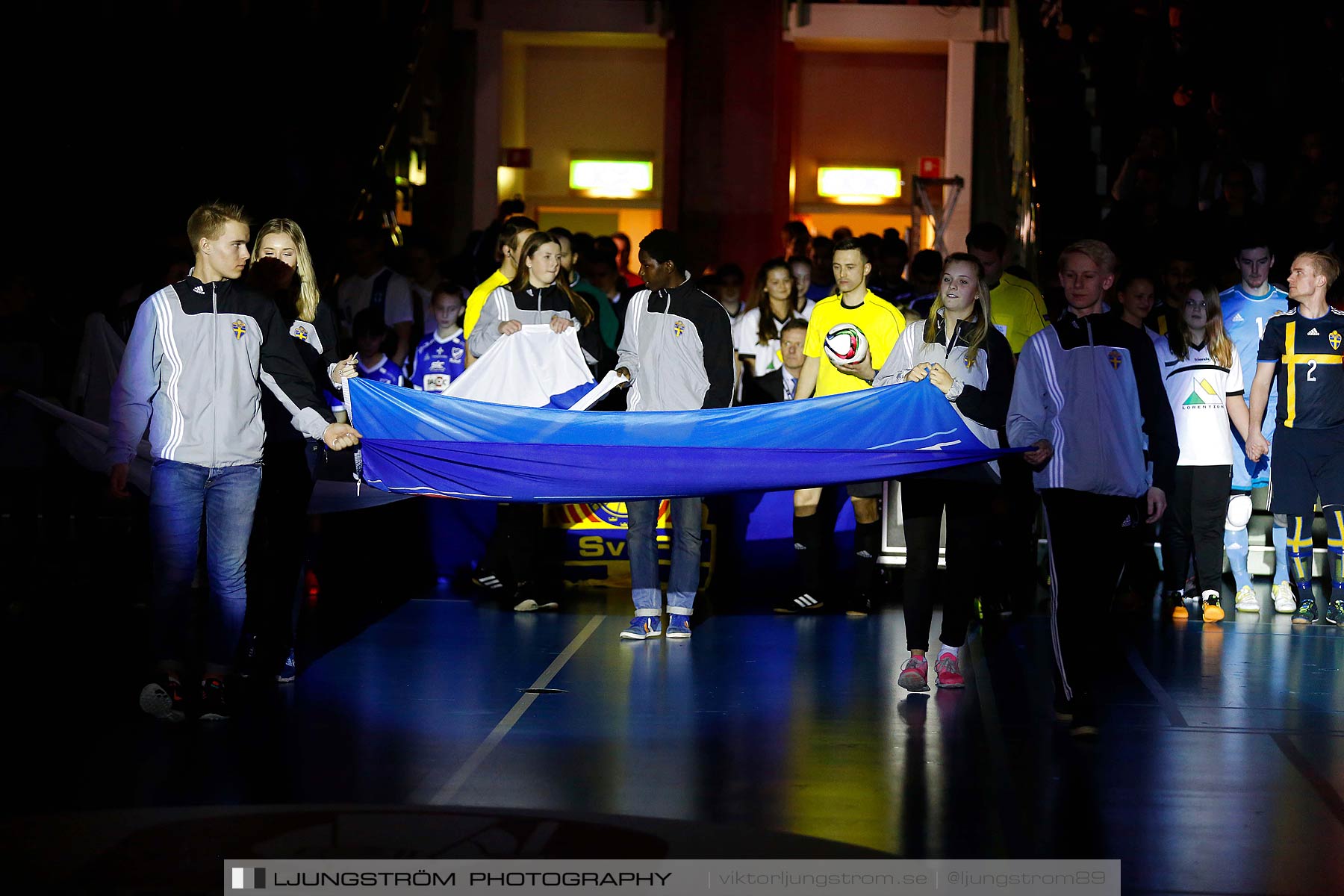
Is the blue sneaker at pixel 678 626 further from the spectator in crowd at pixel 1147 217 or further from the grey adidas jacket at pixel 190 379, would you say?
the spectator in crowd at pixel 1147 217

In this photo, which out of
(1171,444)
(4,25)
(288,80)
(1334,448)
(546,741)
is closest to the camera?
(546,741)

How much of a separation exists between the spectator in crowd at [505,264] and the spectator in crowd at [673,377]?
2.72 feet

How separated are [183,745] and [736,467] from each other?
246 cm

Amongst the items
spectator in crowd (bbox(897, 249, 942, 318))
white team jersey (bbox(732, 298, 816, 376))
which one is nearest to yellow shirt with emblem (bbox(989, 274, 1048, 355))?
spectator in crowd (bbox(897, 249, 942, 318))

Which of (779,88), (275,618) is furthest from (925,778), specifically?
(779,88)

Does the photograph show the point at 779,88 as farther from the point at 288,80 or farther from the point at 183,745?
the point at 183,745

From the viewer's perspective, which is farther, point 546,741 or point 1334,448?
point 1334,448

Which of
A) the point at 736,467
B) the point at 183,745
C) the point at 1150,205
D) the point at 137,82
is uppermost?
the point at 137,82

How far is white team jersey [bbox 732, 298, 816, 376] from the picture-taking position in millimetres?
10086

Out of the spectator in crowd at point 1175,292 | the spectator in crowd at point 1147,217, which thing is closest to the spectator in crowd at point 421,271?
the spectator in crowd at point 1175,292

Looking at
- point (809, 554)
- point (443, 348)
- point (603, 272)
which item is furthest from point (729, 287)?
point (809, 554)

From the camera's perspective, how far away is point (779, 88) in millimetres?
20078

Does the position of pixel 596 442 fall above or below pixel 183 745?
above

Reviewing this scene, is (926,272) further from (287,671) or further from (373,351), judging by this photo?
(287,671)
